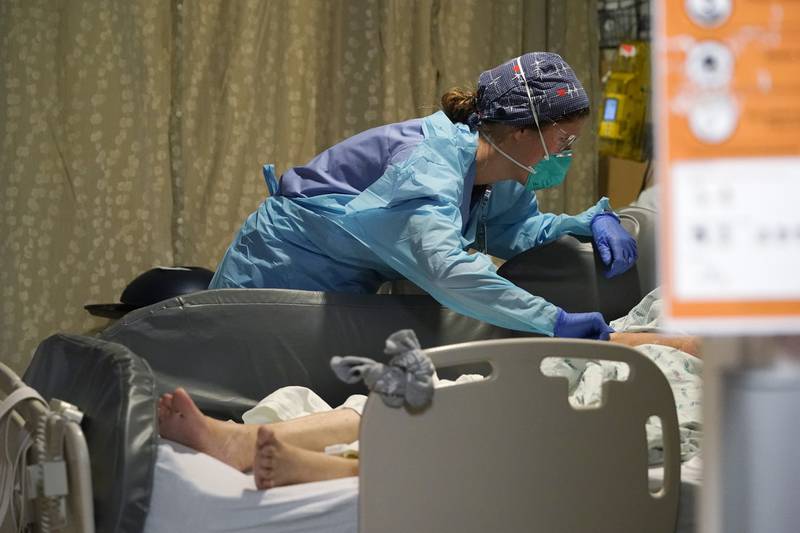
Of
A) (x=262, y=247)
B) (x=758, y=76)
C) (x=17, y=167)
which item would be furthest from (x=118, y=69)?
(x=758, y=76)

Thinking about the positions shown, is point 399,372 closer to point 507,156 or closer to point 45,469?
point 45,469

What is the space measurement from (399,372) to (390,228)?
76 cm

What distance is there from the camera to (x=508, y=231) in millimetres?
2695

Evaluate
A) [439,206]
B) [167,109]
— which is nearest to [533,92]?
[439,206]

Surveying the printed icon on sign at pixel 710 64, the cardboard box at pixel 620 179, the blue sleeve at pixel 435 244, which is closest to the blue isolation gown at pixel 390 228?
the blue sleeve at pixel 435 244

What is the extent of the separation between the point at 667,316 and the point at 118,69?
3.11 m

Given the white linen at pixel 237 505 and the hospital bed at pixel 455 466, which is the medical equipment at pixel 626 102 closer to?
the hospital bed at pixel 455 466

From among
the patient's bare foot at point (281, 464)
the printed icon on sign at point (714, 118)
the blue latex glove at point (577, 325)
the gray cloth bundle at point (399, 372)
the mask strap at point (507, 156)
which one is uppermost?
the printed icon on sign at point (714, 118)

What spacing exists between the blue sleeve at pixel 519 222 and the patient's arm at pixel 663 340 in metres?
0.45

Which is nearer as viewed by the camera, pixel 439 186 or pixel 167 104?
pixel 439 186

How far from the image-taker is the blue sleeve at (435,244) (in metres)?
2.11

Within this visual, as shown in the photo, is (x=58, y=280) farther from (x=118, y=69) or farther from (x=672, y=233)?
(x=672, y=233)

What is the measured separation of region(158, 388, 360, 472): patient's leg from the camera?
169 cm

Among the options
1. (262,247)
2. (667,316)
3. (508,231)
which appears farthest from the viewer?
(508,231)
